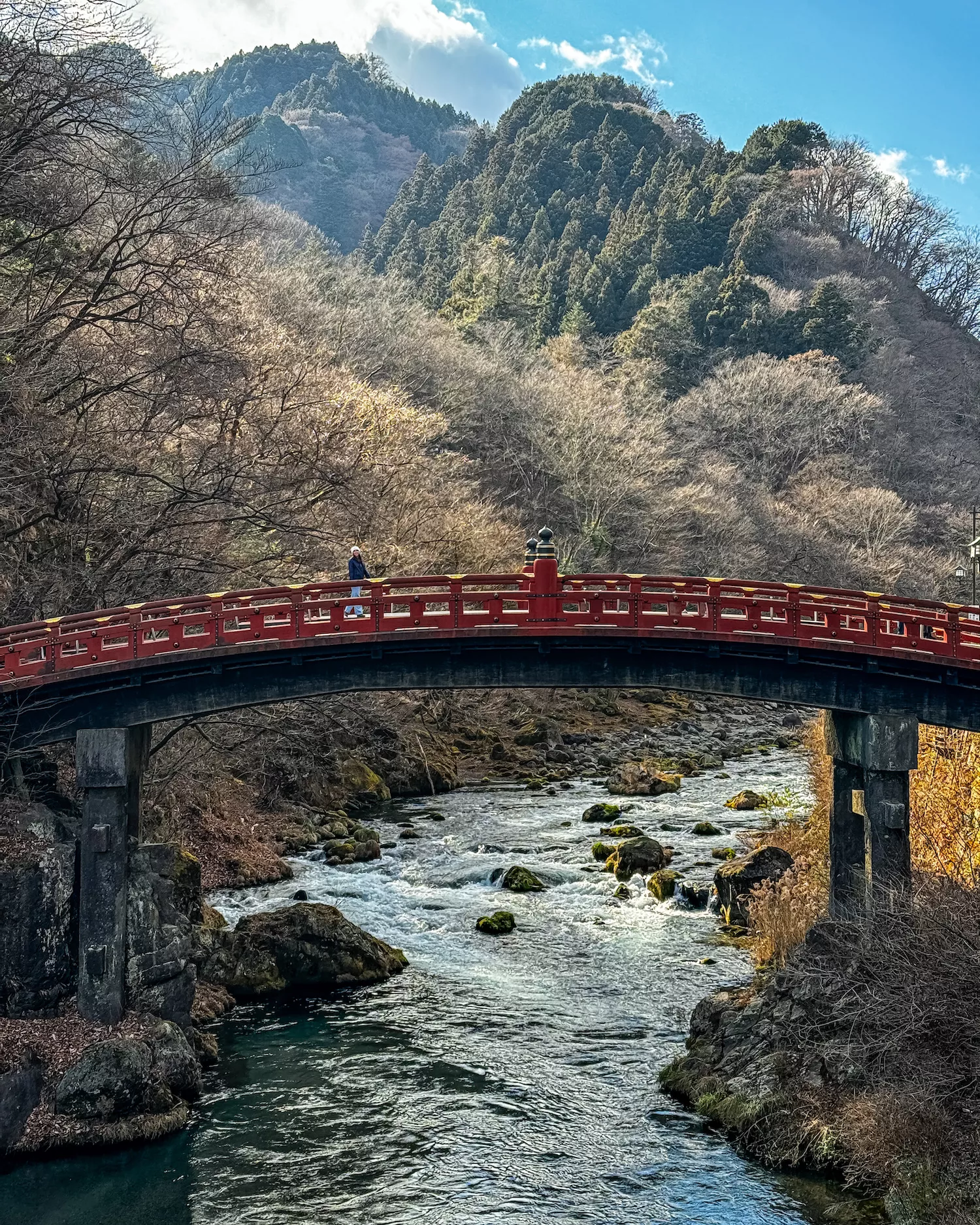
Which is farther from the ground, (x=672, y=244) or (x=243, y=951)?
(x=672, y=244)

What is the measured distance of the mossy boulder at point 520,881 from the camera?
31.6 m

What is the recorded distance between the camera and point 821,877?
25.0 metres

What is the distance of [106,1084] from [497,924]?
11440 mm

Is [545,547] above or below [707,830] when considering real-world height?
above

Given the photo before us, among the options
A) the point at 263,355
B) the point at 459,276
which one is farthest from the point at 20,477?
the point at 459,276

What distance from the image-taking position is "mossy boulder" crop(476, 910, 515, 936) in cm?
2845

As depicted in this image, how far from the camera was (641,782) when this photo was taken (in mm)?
42594

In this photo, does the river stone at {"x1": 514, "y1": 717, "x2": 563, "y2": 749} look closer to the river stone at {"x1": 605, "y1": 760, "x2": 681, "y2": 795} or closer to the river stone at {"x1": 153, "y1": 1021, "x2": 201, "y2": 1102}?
the river stone at {"x1": 605, "y1": 760, "x2": 681, "y2": 795}

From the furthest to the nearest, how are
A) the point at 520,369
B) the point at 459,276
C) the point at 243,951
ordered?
1. the point at 459,276
2. the point at 520,369
3. the point at 243,951

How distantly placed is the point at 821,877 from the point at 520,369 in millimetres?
60010

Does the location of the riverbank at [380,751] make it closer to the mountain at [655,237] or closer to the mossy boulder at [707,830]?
the mossy boulder at [707,830]

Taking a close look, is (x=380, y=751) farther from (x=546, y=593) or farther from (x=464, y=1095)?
(x=464, y=1095)

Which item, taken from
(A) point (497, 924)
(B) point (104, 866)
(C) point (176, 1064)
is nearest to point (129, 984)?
(C) point (176, 1064)

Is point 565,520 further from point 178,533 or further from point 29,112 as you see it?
point 29,112
